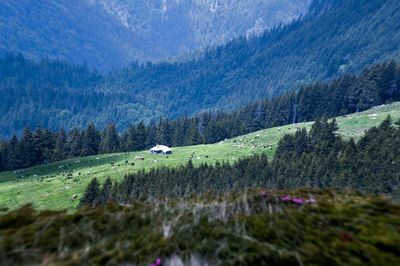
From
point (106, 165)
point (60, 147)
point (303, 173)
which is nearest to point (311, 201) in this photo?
point (303, 173)

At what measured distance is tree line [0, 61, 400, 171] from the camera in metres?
129

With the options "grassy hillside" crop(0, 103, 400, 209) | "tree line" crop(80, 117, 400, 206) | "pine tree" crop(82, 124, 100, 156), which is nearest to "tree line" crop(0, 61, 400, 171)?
"pine tree" crop(82, 124, 100, 156)

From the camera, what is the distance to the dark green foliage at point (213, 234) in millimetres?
5230

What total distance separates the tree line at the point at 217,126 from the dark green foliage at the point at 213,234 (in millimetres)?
131541

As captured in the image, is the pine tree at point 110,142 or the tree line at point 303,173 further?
the pine tree at point 110,142

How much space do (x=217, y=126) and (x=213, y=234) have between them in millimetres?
157409

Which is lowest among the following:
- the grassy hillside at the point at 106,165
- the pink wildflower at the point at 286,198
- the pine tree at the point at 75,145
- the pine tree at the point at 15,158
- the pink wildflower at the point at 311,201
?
the pink wildflower at the point at 311,201

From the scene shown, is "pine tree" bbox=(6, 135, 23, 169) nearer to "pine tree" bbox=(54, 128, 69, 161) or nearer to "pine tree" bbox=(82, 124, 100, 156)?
"pine tree" bbox=(54, 128, 69, 161)

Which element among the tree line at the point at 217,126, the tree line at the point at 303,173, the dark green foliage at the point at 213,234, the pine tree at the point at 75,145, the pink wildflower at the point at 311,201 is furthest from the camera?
the pine tree at the point at 75,145

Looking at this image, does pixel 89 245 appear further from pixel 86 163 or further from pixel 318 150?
pixel 86 163

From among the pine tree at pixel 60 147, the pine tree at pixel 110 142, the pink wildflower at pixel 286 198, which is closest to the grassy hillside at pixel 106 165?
the pine tree at pixel 60 147

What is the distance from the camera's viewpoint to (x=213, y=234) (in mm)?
6125

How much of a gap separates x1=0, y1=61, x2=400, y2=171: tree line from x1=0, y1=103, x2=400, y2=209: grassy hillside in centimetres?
1309

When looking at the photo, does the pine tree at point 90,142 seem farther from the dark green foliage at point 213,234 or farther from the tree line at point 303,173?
the dark green foliage at point 213,234
